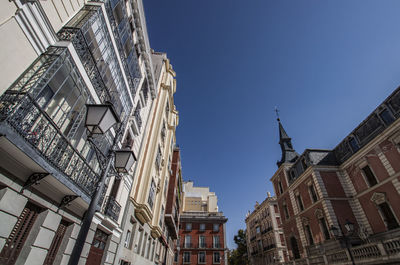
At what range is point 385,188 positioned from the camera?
54.5ft

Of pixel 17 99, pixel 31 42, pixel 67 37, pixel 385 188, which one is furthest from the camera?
pixel 385 188

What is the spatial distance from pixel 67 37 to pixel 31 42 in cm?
112

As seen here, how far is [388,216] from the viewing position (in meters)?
16.2

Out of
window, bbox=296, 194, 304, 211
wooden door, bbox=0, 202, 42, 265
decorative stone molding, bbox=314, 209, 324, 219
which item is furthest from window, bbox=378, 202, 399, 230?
wooden door, bbox=0, 202, 42, 265

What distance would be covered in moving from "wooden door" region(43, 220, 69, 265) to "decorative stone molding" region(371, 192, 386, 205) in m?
22.6

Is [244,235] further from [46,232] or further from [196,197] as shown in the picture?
[46,232]

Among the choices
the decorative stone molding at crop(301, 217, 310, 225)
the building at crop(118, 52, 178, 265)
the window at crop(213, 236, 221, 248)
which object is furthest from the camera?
the window at crop(213, 236, 221, 248)

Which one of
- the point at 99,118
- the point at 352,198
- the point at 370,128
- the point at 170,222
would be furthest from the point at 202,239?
the point at 99,118

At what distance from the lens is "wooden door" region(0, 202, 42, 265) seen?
4.69 metres

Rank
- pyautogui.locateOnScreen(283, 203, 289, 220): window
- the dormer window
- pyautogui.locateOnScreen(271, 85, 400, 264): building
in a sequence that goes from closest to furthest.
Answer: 1. pyautogui.locateOnScreen(271, 85, 400, 264): building
2. the dormer window
3. pyautogui.locateOnScreen(283, 203, 289, 220): window

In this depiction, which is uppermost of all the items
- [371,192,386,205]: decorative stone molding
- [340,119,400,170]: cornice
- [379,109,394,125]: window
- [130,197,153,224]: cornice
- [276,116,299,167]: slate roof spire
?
[276,116,299,167]: slate roof spire

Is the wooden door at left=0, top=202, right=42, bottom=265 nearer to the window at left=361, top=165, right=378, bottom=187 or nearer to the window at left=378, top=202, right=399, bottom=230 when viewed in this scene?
the window at left=378, top=202, right=399, bottom=230

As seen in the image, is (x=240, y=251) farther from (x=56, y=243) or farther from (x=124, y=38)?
(x=124, y=38)

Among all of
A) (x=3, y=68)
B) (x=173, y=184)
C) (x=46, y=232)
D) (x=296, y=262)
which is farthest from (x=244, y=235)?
(x=3, y=68)
